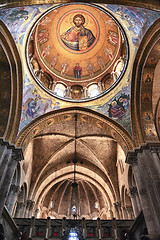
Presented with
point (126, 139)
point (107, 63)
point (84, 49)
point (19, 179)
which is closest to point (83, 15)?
point (84, 49)

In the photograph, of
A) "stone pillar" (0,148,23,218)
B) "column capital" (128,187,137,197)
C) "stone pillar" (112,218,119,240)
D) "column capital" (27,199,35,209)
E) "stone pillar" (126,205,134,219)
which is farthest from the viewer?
"column capital" (27,199,35,209)

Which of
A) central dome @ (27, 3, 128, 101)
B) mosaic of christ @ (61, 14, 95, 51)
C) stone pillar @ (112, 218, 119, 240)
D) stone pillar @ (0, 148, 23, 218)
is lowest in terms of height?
stone pillar @ (112, 218, 119, 240)

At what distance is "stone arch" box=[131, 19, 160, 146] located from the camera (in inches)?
412

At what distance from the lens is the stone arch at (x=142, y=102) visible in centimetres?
1045

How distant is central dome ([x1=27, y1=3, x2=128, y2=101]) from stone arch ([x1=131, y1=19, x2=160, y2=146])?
8.57 feet

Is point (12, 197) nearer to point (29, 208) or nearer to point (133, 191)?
point (29, 208)

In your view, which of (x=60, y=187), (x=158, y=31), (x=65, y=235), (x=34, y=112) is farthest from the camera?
(x=60, y=187)

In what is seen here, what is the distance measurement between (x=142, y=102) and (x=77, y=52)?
23.6ft

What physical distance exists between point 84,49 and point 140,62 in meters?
6.14

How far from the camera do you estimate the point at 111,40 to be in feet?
46.6

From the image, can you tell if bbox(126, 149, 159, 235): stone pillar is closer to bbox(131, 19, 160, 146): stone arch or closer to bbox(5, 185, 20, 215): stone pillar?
bbox(131, 19, 160, 146): stone arch

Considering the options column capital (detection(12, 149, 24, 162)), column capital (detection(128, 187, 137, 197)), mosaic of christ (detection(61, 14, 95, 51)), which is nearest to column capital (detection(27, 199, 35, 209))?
column capital (detection(12, 149, 24, 162))

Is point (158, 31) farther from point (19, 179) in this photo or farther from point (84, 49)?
point (19, 179)

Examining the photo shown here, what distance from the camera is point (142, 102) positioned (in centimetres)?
1133
